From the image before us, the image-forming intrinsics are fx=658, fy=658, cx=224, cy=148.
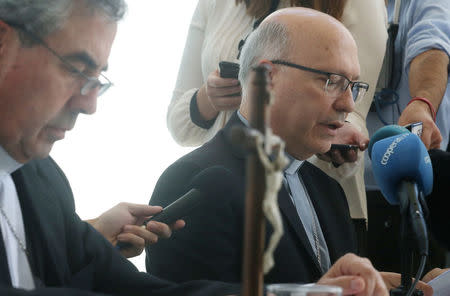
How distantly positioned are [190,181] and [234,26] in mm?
691

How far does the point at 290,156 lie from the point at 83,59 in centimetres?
83

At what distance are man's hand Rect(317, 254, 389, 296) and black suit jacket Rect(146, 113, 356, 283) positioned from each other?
1.11 feet

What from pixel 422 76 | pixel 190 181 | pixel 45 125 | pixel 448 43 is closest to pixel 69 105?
pixel 45 125

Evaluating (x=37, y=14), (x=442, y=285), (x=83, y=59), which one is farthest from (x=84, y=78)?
(x=442, y=285)

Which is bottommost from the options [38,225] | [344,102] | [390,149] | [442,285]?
[442,285]

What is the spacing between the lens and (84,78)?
1.33 meters

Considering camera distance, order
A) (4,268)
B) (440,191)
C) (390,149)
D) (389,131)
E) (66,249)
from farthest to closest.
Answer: (440,191) → (389,131) → (390,149) → (66,249) → (4,268)

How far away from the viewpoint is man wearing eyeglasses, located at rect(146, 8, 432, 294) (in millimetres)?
1676

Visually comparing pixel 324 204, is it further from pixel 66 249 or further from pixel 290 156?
pixel 66 249

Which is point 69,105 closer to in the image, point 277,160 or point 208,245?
point 208,245

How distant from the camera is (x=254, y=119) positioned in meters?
0.58

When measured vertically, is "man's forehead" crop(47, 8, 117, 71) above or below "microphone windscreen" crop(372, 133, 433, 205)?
above

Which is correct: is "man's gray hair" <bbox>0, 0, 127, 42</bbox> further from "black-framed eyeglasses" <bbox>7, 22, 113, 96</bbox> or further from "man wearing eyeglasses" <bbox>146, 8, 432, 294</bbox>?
"man wearing eyeglasses" <bbox>146, 8, 432, 294</bbox>

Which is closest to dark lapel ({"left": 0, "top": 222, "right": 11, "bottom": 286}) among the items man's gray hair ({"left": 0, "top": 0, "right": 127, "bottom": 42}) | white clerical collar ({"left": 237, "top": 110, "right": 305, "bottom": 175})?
man's gray hair ({"left": 0, "top": 0, "right": 127, "bottom": 42})
